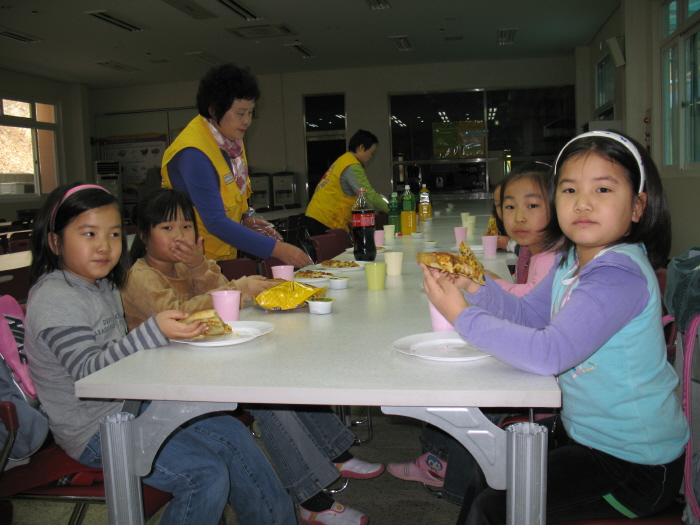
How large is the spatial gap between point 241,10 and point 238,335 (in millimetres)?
6859

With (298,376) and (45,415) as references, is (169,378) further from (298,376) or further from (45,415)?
(45,415)

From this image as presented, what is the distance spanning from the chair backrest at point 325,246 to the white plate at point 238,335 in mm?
1730

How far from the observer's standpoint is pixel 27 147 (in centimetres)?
1052

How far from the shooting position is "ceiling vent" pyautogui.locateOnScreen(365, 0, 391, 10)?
23.2ft

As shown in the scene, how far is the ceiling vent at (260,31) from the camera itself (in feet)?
26.1

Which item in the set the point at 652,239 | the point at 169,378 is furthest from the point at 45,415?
the point at 652,239

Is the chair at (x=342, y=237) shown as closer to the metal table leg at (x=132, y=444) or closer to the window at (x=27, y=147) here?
the metal table leg at (x=132, y=444)

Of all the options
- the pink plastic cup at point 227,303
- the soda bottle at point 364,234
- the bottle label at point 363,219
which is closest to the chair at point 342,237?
the soda bottle at point 364,234

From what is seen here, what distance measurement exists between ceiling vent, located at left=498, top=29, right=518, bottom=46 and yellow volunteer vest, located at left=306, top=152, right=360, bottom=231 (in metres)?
5.13

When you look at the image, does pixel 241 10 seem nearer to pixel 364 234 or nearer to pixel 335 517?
pixel 364 234

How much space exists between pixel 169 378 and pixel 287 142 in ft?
35.8

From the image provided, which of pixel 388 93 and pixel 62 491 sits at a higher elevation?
pixel 388 93

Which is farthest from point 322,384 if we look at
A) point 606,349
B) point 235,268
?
point 235,268

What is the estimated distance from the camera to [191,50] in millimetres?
8930
